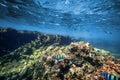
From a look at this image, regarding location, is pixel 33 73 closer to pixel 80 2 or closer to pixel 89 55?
pixel 89 55

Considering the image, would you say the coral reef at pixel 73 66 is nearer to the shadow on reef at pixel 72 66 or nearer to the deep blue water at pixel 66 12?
the shadow on reef at pixel 72 66

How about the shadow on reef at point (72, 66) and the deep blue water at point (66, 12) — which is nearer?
the shadow on reef at point (72, 66)

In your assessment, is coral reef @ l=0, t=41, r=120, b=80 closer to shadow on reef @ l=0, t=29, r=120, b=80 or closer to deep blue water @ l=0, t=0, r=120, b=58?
shadow on reef @ l=0, t=29, r=120, b=80

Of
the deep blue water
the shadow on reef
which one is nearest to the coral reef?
the shadow on reef

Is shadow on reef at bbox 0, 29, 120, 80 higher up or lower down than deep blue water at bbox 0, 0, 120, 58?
lower down

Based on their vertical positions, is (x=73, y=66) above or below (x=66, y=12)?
below

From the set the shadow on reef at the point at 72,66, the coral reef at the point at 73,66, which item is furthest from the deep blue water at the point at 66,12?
the coral reef at the point at 73,66

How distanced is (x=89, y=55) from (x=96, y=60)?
468mm

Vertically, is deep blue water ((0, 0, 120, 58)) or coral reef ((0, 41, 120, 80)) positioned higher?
deep blue water ((0, 0, 120, 58))

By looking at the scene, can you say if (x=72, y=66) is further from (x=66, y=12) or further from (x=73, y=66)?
(x=66, y=12)

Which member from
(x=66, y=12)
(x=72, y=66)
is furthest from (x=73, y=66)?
(x=66, y=12)

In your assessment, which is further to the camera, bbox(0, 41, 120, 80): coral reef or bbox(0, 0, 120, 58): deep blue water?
bbox(0, 0, 120, 58): deep blue water

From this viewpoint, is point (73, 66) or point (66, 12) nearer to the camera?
point (73, 66)

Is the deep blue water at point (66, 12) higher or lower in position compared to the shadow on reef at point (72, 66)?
higher
